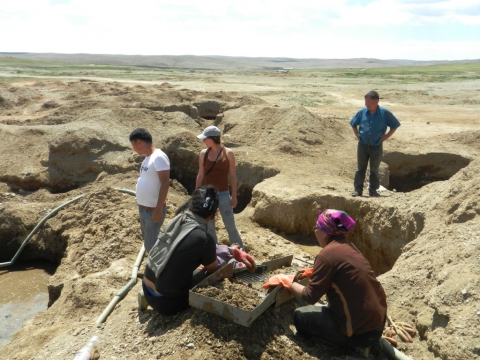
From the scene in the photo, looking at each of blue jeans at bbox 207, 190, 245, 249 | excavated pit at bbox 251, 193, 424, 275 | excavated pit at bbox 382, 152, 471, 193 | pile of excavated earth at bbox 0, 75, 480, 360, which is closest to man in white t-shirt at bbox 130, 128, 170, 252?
blue jeans at bbox 207, 190, 245, 249

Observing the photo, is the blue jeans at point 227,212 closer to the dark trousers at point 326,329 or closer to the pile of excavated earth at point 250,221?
the pile of excavated earth at point 250,221

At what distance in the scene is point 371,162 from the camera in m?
A: 8.52

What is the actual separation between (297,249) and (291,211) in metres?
0.85

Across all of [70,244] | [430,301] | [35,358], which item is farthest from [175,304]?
[70,244]

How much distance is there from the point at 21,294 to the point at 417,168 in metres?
9.07

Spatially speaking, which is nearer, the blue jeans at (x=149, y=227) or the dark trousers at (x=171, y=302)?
the dark trousers at (x=171, y=302)

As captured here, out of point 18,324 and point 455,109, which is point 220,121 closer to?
point 18,324

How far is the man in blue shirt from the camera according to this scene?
8.12m

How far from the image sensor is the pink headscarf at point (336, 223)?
4.13 metres

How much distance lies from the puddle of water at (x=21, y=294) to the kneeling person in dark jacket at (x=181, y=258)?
3.21 m

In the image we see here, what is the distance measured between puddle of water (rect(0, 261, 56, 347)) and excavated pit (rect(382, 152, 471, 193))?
26.2 ft

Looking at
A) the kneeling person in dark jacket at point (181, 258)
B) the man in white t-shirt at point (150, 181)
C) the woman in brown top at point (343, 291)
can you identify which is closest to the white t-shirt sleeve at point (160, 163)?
the man in white t-shirt at point (150, 181)

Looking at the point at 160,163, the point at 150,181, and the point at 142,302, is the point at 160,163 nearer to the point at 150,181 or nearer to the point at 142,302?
the point at 150,181

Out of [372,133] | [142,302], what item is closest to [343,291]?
[142,302]
